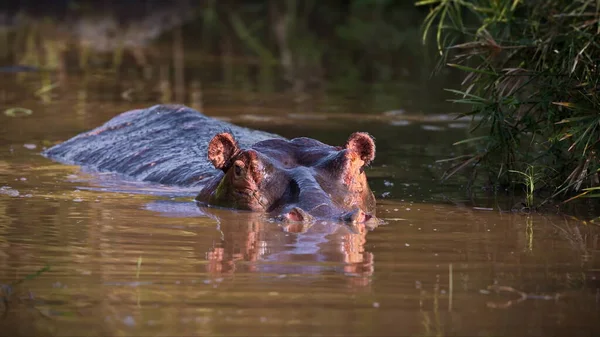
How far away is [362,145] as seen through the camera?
707cm

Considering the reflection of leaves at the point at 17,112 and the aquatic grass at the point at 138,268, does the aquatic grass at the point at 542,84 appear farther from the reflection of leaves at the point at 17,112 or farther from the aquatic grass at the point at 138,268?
the reflection of leaves at the point at 17,112

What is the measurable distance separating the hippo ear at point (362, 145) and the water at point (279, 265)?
0.39 metres

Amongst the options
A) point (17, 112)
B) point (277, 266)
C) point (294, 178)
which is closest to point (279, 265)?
point (277, 266)

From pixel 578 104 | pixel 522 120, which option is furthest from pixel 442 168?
pixel 578 104

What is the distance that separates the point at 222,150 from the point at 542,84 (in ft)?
7.05

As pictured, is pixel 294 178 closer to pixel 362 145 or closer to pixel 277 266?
pixel 362 145

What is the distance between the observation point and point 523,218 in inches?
272

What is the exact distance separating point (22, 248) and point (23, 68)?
37.6 feet

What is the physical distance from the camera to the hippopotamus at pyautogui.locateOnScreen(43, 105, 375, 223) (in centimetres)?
654

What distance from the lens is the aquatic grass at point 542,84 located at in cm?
692

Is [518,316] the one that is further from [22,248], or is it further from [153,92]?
[153,92]

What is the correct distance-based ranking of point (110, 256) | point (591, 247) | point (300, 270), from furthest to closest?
1. point (591, 247)
2. point (110, 256)
3. point (300, 270)

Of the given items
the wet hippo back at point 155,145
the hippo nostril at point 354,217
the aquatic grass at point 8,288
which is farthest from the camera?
the wet hippo back at point 155,145

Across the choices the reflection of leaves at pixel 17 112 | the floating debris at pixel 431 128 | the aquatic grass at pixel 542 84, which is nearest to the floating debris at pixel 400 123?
the floating debris at pixel 431 128
